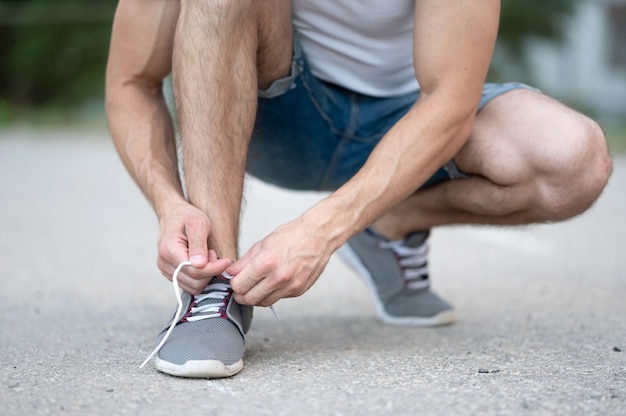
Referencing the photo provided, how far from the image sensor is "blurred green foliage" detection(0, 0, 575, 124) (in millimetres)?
15484

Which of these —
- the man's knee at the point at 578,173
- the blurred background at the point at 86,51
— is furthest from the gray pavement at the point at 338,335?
the blurred background at the point at 86,51

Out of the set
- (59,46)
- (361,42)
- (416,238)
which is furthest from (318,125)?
(59,46)

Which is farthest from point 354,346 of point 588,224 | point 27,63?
point 27,63

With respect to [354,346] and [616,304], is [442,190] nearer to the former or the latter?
[354,346]

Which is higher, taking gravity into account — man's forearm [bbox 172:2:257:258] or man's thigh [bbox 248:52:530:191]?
man's forearm [bbox 172:2:257:258]

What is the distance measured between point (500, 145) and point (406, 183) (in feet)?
1.27

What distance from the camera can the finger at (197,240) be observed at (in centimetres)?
182

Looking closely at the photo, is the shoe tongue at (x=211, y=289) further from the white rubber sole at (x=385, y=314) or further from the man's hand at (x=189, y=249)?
the white rubber sole at (x=385, y=314)

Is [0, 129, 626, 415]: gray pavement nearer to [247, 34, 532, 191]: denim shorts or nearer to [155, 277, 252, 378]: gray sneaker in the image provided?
[155, 277, 252, 378]: gray sneaker

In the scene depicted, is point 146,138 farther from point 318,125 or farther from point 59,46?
point 59,46

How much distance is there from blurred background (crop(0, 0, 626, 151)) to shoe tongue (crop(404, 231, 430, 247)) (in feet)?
39.3

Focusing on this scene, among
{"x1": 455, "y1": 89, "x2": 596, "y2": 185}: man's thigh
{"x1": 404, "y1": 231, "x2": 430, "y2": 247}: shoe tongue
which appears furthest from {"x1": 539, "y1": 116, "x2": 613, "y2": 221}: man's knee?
{"x1": 404, "y1": 231, "x2": 430, "y2": 247}: shoe tongue

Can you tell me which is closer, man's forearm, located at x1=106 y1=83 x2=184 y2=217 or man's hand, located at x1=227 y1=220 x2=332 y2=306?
man's hand, located at x1=227 y1=220 x2=332 y2=306

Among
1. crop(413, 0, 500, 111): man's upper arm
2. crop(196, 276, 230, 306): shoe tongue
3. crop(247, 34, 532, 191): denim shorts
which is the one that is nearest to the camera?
crop(196, 276, 230, 306): shoe tongue
